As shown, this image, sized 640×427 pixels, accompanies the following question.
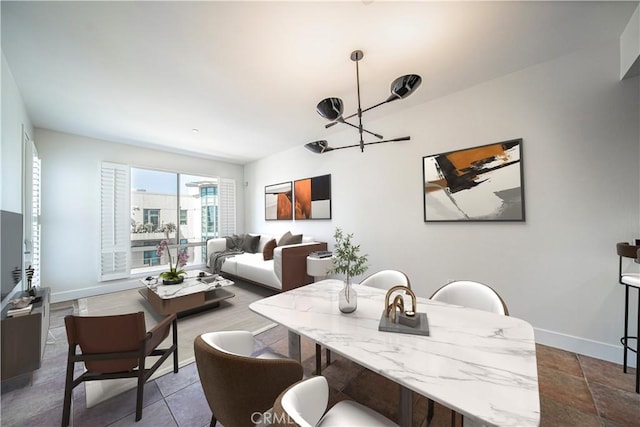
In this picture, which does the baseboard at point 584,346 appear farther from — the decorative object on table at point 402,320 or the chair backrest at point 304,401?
the chair backrest at point 304,401

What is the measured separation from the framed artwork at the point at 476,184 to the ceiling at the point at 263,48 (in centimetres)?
78

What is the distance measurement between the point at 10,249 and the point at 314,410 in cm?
252

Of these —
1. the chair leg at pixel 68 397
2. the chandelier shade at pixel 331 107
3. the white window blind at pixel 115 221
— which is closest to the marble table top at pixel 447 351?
the chair leg at pixel 68 397

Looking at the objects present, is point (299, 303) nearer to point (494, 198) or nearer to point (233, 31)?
point (233, 31)

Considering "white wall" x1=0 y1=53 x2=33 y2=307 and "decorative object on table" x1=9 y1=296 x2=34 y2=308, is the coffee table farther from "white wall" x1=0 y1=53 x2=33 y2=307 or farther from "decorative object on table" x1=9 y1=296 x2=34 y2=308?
"white wall" x1=0 y1=53 x2=33 y2=307

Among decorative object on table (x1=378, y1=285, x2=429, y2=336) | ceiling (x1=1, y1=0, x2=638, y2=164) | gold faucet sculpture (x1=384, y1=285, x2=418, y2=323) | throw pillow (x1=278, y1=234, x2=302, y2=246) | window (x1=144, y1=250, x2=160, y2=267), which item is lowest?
window (x1=144, y1=250, x2=160, y2=267)

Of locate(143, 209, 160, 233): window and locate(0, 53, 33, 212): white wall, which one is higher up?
locate(0, 53, 33, 212): white wall

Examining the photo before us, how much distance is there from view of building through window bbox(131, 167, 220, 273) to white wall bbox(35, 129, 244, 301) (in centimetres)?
51

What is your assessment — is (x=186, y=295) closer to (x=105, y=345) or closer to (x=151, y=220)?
(x=105, y=345)

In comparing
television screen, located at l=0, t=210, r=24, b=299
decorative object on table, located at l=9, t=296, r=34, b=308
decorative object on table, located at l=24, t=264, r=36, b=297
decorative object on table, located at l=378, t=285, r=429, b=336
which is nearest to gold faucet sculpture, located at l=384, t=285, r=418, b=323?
decorative object on table, located at l=378, t=285, r=429, b=336

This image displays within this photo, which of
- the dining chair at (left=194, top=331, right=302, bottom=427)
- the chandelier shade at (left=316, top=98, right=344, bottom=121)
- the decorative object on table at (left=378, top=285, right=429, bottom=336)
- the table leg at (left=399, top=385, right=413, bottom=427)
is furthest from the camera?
the chandelier shade at (left=316, top=98, right=344, bottom=121)

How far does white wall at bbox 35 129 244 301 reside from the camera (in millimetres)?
3398

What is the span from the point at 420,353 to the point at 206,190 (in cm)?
550

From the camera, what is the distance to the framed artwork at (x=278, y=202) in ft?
15.2
